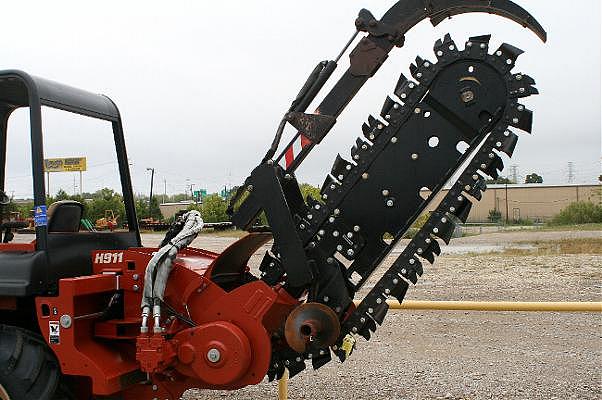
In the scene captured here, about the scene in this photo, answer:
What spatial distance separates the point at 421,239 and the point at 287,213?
0.87 m

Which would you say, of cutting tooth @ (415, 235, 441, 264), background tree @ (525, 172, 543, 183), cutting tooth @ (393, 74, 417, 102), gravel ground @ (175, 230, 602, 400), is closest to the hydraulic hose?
cutting tooth @ (415, 235, 441, 264)

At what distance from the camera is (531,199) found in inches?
2734

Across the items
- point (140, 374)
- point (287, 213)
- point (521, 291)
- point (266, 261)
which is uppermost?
point (287, 213)

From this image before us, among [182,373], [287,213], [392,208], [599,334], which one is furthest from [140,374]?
[599,334]

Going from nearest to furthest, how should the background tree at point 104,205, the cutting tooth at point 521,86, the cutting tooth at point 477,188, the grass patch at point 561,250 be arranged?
the cutting tooth at point 521,86, the cutting tooth at point 477,188, the background tree at point 104,205, the grass patch at point 561,250

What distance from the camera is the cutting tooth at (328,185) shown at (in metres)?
4.25

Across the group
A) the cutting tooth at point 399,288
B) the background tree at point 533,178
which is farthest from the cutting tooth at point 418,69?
the background tree at point 533,178

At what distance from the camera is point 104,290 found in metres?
4.25

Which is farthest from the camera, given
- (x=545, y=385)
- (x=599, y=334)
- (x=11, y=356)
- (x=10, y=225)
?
(x=599, y=334)

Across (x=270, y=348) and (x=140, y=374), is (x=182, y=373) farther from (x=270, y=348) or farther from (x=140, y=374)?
(x=270, y=348)

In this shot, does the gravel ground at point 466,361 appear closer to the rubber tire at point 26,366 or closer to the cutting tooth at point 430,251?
the cutting tooth at point 430,251

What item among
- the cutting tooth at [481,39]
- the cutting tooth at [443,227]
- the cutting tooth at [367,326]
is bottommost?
the cutting tooth at [367,326]

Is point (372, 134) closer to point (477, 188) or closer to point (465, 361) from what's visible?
point (477, 188)

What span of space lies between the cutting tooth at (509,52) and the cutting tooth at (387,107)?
718 millimetres
